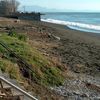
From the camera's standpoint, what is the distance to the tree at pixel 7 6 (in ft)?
273

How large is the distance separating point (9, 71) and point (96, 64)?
8.99 meters

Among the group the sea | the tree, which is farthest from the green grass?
the tree

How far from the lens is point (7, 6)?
8738 centimetres

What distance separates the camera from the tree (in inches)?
3280

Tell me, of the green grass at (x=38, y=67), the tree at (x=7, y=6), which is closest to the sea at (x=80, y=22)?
the tree at (x=7, y=6)

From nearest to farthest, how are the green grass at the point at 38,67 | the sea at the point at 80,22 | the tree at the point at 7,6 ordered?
the green grass at the point at 38,67
the sea at the point at 80,22
the tree at the point at 7,6

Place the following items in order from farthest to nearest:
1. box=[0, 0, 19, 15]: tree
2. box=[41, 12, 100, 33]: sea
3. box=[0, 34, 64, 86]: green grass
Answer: box=[0, 0, 19, 15]: tree → box=[41, 12, 100, 33]: sea → box=[0, 34, 64, 86]: green grass

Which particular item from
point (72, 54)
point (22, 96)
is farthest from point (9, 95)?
point (72, 54)

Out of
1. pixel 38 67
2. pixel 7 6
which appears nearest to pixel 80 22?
pixel 7 6

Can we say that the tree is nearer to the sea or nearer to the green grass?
the sea

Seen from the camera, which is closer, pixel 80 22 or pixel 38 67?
pixel 38 67

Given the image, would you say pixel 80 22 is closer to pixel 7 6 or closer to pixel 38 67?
pixel 7 6

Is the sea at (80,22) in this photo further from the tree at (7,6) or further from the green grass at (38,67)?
the green grass at (38,67)

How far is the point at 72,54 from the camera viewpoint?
75.1 feet
